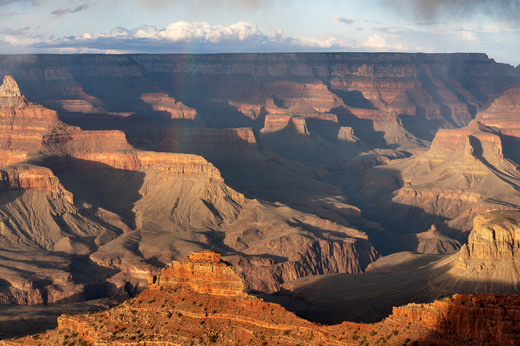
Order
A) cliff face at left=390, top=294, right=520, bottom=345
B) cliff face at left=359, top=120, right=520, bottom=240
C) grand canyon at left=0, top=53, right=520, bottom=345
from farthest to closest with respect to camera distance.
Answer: cliff face at left=359, top=120, right=520, bottom=240 → grand canyon at left=0, top=53, right=520, bottom=345 → cliff face at left=390, top=294, right=520, bottom=345

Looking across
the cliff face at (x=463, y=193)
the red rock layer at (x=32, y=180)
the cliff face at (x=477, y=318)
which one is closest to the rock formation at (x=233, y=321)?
the cliff face at (x=477, y=318)

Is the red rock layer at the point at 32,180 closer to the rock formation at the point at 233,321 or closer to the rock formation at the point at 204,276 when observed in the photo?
the rock formation at the point at 233,321

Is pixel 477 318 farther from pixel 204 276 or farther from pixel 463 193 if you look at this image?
pixel 463 193

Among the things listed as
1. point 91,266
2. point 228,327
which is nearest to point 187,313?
point 228,327

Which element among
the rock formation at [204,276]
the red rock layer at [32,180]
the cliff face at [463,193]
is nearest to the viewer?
the rock formation at [204,276]

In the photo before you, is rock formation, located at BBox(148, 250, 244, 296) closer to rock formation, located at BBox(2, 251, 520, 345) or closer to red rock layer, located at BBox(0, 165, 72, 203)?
rock formation, located at BBox(2, 251, 520, 345)

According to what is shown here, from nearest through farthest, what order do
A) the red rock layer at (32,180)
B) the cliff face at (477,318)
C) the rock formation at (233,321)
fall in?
the cliff face at (477,318) < the rock formation at (233,321) < the red rock layer at (32,180)

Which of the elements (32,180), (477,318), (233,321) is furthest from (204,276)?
(32,180)

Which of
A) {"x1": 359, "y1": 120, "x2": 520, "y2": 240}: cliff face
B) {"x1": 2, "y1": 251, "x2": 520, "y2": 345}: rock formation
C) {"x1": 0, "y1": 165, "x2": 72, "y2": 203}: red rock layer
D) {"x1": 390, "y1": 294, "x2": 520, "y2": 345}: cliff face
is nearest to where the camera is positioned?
{"x1": 390, "y1": 294, "x2": 520, "y2": 345}: cliff face

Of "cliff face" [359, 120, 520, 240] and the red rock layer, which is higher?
the red rock layer

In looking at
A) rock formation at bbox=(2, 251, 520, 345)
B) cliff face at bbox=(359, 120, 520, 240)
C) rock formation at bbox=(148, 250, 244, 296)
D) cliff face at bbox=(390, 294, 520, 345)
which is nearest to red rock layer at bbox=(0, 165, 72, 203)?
cliff face at bbox=(359, 120, 520, 240)

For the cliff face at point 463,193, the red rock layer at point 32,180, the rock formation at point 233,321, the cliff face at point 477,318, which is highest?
the cliff face at point 477,318
